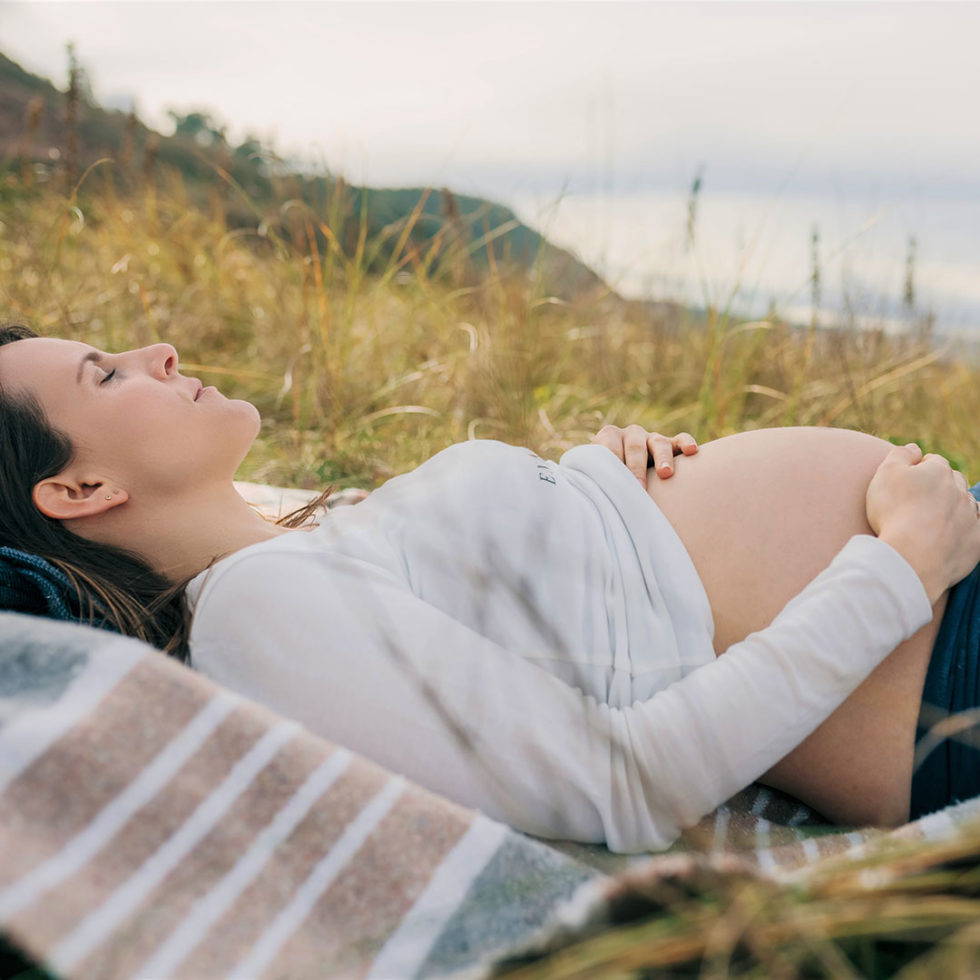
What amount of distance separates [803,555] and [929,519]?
0.20 metres

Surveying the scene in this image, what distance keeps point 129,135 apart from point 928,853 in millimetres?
4757

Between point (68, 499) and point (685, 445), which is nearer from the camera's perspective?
point (68, 499)

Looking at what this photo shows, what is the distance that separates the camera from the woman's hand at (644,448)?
1.67 m

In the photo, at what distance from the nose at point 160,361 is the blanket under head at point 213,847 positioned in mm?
704

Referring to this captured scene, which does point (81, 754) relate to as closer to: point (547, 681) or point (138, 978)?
point (138, 978)

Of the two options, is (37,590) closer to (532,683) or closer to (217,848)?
(217,848)

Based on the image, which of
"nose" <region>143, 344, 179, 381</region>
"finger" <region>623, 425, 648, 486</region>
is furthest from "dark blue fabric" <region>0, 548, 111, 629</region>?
"finger" <region>623, 425, 648, 486</region>

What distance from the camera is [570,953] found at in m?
0.64

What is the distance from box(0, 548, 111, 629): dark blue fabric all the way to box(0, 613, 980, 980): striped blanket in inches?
12.7

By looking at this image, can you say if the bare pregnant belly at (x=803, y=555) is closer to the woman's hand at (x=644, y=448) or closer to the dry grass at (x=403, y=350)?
the woman's hand at (x=644, y=448)

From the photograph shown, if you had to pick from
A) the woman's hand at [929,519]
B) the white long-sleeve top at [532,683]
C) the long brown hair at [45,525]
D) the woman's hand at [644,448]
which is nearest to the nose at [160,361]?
the long brown hair at [45,525]

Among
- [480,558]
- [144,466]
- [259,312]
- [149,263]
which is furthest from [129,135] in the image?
[480,558]

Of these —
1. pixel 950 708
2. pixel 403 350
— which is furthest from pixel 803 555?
pixel 403 350

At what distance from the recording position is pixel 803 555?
1384 millimetres
